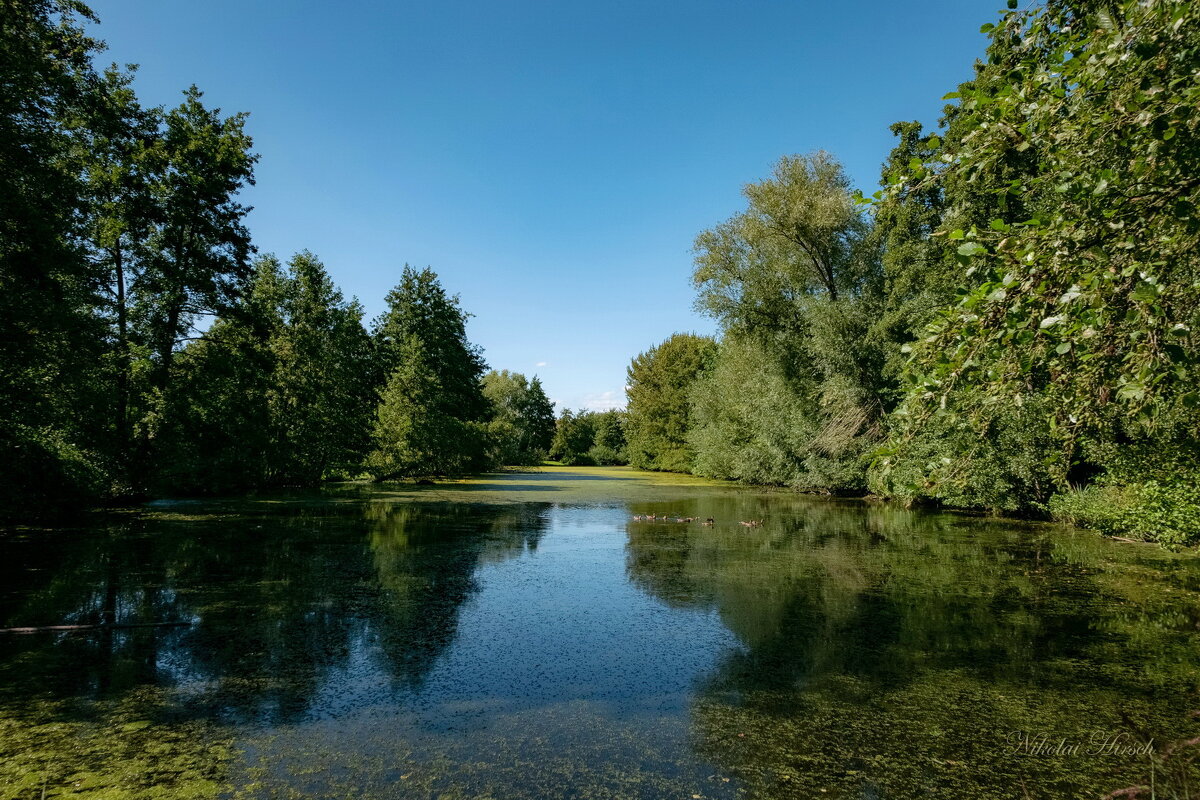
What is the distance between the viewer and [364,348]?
2656cm

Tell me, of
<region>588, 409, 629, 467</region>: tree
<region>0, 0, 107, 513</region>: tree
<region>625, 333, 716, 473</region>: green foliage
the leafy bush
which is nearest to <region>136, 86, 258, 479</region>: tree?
<region>0, 0, 107, 513</region>: tree

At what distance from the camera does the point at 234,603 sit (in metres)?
5.82

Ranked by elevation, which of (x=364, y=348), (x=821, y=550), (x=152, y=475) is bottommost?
(x=821, y=550)

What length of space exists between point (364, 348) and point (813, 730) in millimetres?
26269

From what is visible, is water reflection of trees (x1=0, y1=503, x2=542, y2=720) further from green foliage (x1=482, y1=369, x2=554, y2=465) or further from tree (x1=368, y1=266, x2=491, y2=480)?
green foliage (x1=482, y1=369, x2=554, y2=465)

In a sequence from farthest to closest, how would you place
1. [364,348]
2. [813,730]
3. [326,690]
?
1. [364,348]
2. [326,690]
3. [813,730]

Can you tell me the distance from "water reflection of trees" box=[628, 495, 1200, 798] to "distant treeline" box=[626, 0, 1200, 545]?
1314 mm

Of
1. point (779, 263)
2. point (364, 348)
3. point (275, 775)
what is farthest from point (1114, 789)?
point (364, 348)

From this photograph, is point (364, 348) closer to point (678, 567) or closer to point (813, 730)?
point (678, 567)

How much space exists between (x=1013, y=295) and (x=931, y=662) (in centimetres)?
350

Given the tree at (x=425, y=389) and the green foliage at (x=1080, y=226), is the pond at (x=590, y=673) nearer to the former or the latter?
the green foliage at (x=1080, y=226)

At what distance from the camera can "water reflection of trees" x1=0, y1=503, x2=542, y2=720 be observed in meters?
3.98

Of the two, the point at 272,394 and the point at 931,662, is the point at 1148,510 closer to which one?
the point at 931,662

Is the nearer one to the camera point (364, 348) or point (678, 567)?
point (678, 567)
